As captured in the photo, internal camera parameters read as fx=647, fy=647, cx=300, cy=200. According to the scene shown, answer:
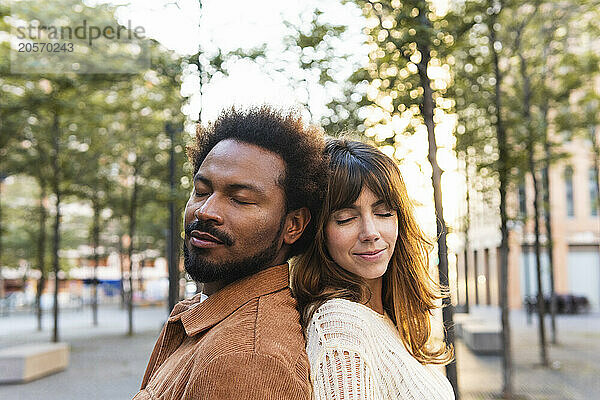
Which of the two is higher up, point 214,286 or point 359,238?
point 359,238

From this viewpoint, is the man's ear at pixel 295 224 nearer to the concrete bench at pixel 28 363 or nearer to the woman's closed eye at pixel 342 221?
the woman's closed eye at pixel 342 221

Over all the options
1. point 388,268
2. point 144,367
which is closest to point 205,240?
point 388,268

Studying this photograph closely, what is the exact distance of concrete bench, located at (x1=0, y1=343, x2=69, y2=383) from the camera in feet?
42.1

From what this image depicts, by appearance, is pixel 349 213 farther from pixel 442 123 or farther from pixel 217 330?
pixel 442 123

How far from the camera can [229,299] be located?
1.67 m

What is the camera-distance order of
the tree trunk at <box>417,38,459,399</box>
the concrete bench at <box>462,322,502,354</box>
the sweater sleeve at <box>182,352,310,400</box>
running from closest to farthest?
the sweater sleeve at <box>182,352,310,400</box>
the tree trunk at <box>417,38,459,399</box>
the concrete bench at <box>462,322,502,354</box>

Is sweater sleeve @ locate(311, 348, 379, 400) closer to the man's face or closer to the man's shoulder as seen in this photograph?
the man's shoulder

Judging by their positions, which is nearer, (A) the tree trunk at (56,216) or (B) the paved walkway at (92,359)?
(B) the paved walkway at (92,359)

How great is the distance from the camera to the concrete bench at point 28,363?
42.1 feet

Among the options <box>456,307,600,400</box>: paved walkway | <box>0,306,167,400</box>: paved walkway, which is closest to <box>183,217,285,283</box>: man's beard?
<box>0,306,167,400</box>: paved walkway

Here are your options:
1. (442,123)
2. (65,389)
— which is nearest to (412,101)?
(442,123)

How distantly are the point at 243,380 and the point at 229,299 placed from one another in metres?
0.34

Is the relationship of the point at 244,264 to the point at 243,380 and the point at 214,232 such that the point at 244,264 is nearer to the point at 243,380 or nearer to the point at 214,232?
the point at 214,232

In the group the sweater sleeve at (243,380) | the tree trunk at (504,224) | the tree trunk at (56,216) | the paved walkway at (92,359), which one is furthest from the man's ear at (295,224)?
the tree trunk at (56,216)
